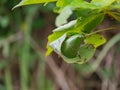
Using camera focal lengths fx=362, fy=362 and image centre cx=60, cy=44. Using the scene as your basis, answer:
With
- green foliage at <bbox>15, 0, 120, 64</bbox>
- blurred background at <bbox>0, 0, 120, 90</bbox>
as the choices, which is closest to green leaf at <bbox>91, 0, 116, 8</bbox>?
green foliage at <bbox>15, 0, 120, 64</bbox>

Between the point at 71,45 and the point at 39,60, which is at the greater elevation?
the point at 71,45

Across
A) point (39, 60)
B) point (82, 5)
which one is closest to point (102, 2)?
point (82, 5)

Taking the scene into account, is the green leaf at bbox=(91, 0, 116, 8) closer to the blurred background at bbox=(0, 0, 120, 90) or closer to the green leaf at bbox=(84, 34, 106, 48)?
the green leaf at bbox=(84, 34, 106, 48)

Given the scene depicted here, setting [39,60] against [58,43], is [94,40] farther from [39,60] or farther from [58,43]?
[39,60]

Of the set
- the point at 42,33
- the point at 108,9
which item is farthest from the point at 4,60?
the point at 108,9

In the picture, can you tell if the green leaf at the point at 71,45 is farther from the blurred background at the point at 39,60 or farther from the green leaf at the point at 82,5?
the blurred background at the point at 39,60
